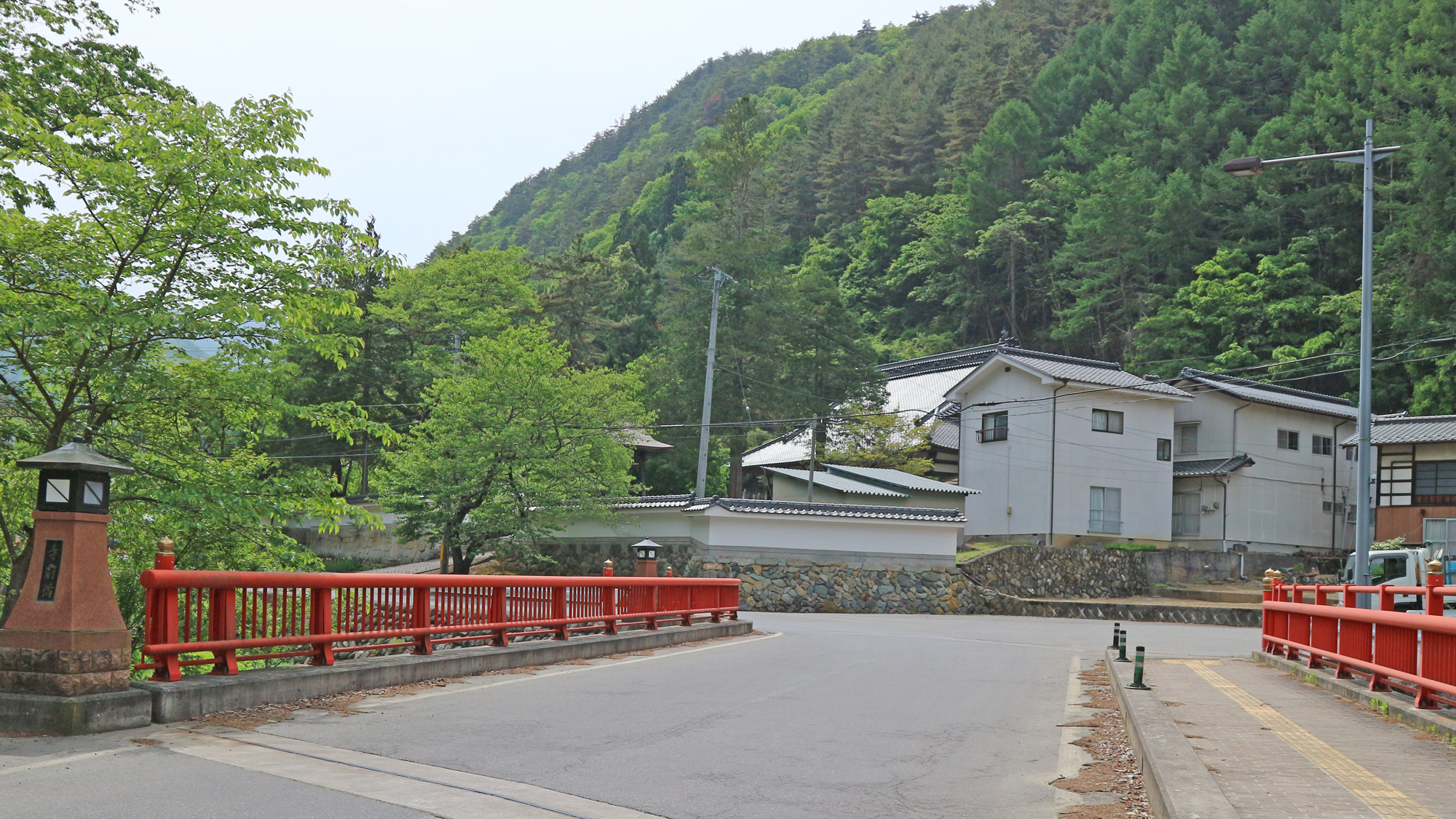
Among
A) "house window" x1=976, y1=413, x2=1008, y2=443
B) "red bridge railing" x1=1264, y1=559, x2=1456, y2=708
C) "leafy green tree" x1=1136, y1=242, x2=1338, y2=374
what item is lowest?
"red bridge railing" x1=1264, y1=559, x2=1456, y2=708

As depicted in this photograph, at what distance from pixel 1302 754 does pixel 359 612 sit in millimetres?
8328

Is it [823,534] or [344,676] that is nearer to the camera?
[344,676]

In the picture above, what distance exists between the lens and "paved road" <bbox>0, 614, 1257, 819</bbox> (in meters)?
6.02

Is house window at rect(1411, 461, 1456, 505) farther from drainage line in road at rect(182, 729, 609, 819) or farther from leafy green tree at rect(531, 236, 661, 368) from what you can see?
drainage line in road at rect(182, 729, 609, 819)

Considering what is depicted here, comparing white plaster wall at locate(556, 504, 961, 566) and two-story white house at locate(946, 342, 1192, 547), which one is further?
two-story white house at locate(946, 342, 1192, 547)

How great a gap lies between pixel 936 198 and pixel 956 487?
105 ft

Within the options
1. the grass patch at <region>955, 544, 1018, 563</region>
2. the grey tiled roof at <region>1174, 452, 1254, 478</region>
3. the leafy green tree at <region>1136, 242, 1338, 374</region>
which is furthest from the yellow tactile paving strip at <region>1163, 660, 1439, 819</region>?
the leafy green tree at <region>1136, 242, 1338, 374</region>

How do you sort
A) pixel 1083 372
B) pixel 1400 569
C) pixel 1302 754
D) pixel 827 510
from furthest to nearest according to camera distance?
pixel 1083 372
pixel 827 510
pixel 1400 569
pixel 1302 754

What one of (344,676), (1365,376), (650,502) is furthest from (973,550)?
(344,676)

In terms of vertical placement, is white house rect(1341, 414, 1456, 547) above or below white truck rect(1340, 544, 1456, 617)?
above

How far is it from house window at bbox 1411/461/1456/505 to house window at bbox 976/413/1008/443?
13.9 m

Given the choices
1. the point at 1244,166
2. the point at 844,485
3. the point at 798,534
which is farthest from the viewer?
the point at 844,485

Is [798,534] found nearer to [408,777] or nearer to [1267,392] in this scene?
[1267,392]

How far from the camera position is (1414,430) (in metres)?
37.8
